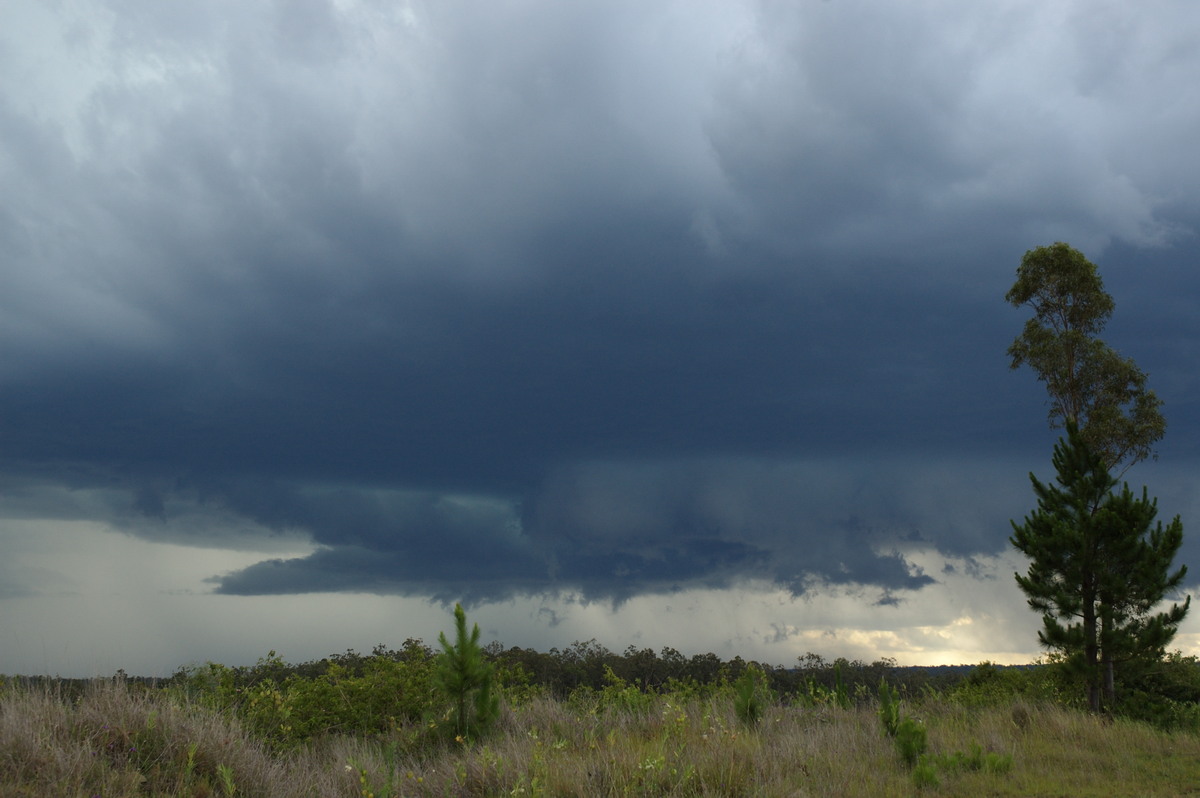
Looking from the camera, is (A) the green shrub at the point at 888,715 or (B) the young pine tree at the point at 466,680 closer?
(B) the young pine tree at the point at 466,680

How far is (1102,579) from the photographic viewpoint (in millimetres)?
19953

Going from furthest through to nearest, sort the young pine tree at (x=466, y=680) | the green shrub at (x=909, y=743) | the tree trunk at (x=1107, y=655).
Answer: the tree trunk at (x=1107, y=655) < the young pine tree at (x=466, y=680) < the green shrub at (x=909, y=743)

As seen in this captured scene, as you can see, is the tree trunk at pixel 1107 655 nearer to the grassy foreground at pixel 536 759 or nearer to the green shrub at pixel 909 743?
the grassy foreground at pixel 536 759

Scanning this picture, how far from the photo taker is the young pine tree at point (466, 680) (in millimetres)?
12195

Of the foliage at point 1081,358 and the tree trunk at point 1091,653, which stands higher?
the foliage at point 1081,358

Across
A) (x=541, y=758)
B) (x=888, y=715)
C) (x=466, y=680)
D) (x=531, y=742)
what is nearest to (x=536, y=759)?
(x=541, y=758)

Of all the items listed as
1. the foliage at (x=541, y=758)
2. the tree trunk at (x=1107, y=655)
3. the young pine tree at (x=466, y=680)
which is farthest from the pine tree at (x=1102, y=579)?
the young pine tree at (x=466, y=680)

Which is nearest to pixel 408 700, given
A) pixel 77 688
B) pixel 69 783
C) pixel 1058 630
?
pixel 77 688

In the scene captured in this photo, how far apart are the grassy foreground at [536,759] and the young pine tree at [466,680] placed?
351 mm

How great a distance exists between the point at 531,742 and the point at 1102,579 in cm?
1574

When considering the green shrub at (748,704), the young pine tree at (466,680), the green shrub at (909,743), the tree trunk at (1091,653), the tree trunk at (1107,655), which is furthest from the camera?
the tree trunk at (1091,653)

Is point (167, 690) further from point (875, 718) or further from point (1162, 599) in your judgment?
point (1162, 599)

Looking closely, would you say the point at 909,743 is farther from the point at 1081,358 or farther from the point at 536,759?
the point at 1081,358

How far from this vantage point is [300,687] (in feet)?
50.1
